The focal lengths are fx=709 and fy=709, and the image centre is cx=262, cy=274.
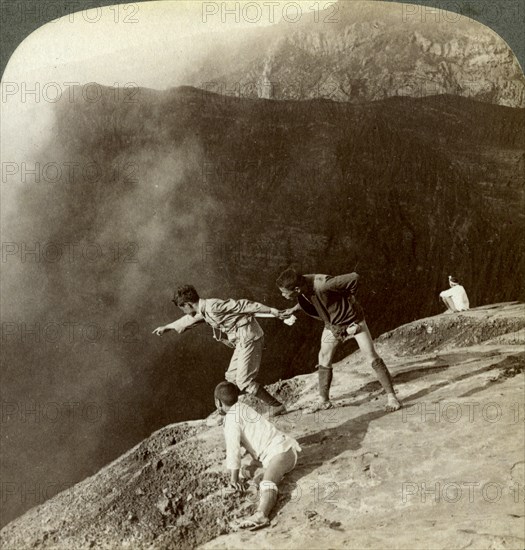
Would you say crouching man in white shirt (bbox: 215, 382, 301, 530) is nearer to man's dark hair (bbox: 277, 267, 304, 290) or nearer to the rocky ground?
the rocky ground

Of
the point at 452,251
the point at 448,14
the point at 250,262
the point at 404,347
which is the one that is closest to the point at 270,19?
the point at 448,14

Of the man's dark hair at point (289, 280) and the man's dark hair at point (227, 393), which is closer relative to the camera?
the man's dark hair at point (227, 393)

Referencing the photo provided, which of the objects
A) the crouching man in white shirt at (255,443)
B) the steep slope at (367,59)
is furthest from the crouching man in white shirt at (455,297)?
the crouching man in white shirt at (255,443)

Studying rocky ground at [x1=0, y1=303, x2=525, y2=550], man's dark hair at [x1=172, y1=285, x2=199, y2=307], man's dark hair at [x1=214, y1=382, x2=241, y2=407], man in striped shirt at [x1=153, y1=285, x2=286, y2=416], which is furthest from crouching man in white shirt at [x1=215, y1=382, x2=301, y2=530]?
man's dark hair at [x1=172, y1=285, x2=199, y2=307]

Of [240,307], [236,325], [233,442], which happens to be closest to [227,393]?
[233,442]

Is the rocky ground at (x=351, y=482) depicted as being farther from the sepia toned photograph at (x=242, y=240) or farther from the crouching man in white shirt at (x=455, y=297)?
the crouching man in white shirt at (x=455, y=297)

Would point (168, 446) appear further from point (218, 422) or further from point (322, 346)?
point (322, 346)

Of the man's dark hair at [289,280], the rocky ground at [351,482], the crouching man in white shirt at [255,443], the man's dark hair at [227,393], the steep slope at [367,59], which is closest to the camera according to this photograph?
the rocky ground at [351,482]
